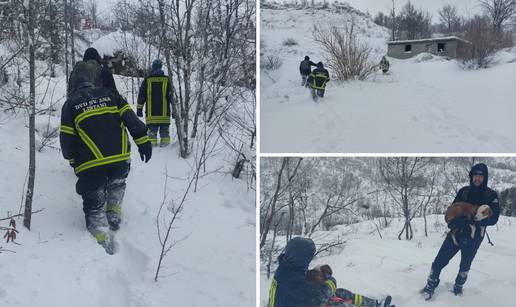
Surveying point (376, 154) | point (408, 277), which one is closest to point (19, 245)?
point (376, 154)

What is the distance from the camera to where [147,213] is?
164 inches

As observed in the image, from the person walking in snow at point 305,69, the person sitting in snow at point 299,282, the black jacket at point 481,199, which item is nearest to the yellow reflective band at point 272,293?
the person sitting in snow at point 299,282

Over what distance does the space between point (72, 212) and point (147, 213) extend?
651 millimetres

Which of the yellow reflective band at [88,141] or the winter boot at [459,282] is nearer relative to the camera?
the winter boot at [459,282]

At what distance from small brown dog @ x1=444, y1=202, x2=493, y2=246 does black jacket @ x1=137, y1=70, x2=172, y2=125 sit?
403 centimetres

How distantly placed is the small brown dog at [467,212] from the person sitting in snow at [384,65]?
2.63 meters

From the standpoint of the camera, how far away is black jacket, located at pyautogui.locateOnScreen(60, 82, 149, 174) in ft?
11.3

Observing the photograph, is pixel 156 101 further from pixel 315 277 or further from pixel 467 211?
pixel 467 211

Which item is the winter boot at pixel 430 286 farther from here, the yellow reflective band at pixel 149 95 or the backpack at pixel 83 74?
the yellow reflective band at pixel 149 95

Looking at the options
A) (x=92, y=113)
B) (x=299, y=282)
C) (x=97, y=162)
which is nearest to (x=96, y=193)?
(x=97, y=162)

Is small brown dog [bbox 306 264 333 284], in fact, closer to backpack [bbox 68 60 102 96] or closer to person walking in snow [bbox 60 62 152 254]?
person walking in snow [bbox 60 62 152 254]

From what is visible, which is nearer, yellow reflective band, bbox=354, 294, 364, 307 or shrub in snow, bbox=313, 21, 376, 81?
yellow reflective band, bbox=354, 294, 364, 307

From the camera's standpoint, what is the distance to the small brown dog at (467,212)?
3182 millimetres

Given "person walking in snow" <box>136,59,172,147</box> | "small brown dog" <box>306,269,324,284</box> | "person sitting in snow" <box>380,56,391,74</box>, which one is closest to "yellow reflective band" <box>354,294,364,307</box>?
"small brown dog" <box>306,269,324,284</box>
